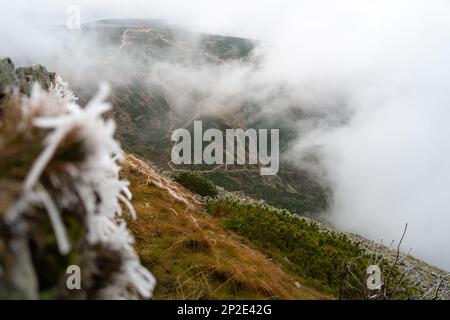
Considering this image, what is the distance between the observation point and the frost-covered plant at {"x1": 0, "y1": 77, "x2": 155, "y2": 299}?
9.05 ft

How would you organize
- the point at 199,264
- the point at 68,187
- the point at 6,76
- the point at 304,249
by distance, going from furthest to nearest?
the point at 304,249 < the point at 199,264 < the point at 6,76 < the point at 68,187

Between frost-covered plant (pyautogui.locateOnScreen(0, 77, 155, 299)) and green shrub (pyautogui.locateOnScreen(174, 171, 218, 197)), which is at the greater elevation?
frost-covered plant (pyautogui.locateOnScreen(0, 77, 155, 299))

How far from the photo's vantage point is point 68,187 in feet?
9.82

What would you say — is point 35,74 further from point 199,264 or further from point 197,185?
point 197,185

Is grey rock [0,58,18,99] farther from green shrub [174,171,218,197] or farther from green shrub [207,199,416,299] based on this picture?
green shrub [174,171,218,197]

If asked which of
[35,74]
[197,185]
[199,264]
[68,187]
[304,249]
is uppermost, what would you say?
[35,74]

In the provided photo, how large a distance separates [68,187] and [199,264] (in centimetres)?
455

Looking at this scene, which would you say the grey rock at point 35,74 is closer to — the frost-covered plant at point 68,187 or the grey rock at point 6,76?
the grey rock at point 6,76

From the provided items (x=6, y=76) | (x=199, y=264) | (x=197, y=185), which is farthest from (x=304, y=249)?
(x=197, y=185)

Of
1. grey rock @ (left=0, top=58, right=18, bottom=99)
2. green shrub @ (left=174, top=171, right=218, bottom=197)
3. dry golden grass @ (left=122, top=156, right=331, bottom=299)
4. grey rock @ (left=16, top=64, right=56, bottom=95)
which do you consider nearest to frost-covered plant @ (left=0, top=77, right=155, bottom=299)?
dry golden grass @ (left=122, top=156, right=331, bottom=299)

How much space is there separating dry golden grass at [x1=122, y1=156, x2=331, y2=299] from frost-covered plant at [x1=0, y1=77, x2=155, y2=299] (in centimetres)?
255

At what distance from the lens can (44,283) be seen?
10.6 ft

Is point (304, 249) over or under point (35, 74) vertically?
under
